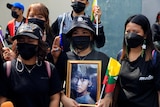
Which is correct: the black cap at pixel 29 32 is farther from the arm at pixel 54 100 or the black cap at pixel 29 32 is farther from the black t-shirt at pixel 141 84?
the black t-shirt at pixel 141 84

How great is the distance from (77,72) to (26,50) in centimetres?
67

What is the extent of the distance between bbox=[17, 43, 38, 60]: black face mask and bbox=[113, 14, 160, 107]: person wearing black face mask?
→ 41.9 inches

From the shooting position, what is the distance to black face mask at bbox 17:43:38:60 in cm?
364

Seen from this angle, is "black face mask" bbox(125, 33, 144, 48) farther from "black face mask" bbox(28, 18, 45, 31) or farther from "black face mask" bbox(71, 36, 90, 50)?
"black face mask" bbox(28, 18, 45, 31)

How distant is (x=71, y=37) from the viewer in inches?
163

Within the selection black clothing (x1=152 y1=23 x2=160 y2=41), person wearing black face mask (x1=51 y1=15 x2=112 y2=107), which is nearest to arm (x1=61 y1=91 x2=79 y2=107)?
person wearing black face mask (x1=51 y1=15 x2=112 y2=107)

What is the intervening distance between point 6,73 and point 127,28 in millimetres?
1495

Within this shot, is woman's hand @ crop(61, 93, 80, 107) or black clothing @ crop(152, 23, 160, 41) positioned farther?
black clothing @ crop(152, 23, 160, 41)

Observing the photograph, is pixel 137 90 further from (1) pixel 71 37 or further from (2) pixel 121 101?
(1) pixel 71 37

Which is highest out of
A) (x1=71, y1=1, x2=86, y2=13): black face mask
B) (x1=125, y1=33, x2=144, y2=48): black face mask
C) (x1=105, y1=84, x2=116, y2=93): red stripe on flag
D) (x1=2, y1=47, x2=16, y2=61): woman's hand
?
(x1=71, y1=1, x2=86, y2=13): black face mask

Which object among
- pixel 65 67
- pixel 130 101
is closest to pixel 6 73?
pixel 65 67

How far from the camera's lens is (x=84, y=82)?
12.7ft

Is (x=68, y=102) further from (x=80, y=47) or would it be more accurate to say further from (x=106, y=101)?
(x=80, y=47)

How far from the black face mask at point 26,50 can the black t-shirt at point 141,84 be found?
109 cm
